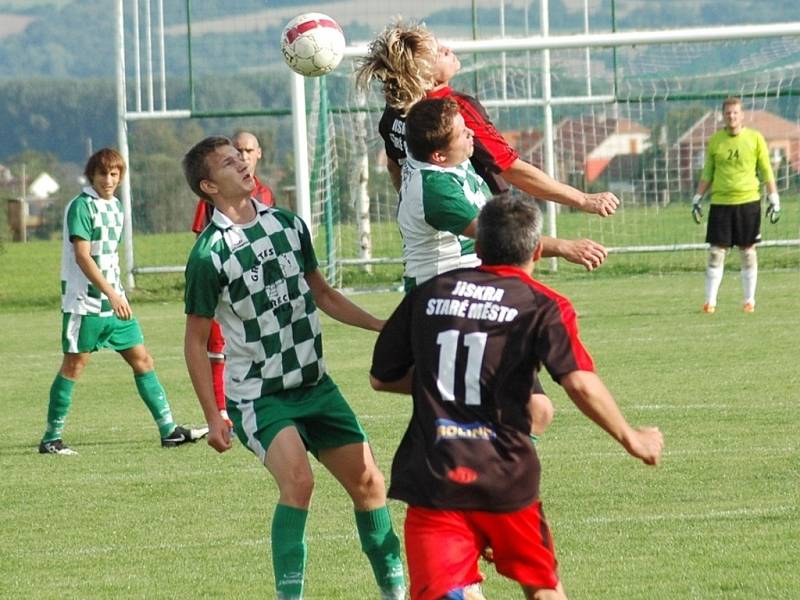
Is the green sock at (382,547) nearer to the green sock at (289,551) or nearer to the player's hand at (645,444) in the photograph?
the green sock at (289,551)

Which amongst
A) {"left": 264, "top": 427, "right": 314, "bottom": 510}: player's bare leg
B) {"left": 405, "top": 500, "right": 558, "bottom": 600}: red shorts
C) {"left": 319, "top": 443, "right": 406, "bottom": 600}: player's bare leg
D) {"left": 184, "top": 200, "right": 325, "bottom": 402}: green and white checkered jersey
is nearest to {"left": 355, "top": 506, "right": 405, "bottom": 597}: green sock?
{"left": 319, "top": 443, "right": 406, "bottom": 600}: player's bare leg

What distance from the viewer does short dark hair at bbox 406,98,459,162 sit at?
5.34m

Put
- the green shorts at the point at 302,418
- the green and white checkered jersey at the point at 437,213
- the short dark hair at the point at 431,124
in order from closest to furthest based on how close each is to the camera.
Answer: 1. the short dark hair at the point at 431,124
2. the green and white checkered jersey at the point at 437,213
3. the green shorts at the point at 302,418

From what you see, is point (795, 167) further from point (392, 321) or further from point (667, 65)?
point (392, 321)

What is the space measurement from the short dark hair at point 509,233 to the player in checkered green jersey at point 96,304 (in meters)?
5.08

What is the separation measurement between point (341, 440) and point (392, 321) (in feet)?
3.81

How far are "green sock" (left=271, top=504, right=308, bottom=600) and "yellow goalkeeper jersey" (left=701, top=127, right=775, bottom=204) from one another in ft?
33.6

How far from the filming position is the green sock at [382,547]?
5504mm

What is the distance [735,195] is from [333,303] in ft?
32.1

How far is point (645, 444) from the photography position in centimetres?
438

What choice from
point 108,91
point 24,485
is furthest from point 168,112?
point 108,91

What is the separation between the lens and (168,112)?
68.8 ft

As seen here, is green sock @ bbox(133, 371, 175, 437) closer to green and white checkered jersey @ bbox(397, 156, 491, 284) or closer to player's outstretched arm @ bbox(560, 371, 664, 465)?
green and white checkered jersey @ bbox(397, 156, 491, 284)

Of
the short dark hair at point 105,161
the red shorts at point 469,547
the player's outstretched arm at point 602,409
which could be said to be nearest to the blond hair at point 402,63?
the player's outstretched arm at point 602,409
